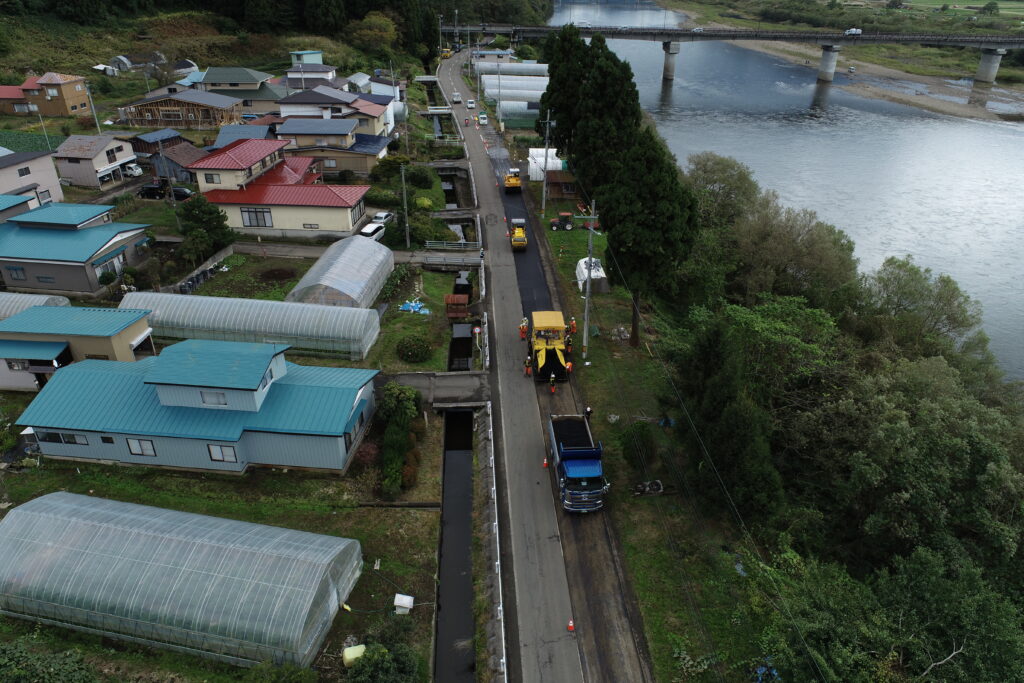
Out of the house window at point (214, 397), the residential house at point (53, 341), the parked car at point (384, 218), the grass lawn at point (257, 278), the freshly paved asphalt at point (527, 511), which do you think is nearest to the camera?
the freshly paved asphalt at point (527, 511)

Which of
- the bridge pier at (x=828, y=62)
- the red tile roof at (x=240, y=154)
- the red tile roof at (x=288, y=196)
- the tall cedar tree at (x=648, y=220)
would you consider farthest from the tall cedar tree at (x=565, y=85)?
the bridge pier at (x=828, y=62)

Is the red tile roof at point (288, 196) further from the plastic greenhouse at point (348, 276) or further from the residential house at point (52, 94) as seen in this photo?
the residential house at point (52, 94)

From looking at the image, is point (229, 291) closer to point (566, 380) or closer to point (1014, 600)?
point (566, 380)

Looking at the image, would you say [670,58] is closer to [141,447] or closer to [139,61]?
[139,61]

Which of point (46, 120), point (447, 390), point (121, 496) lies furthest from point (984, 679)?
point (46, 120)

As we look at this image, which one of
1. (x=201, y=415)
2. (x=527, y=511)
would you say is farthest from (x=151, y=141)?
(x=527, y=511)

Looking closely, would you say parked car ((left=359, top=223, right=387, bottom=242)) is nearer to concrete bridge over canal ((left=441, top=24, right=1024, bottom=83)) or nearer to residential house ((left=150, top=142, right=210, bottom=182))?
residential house ((left=150, top=142, right=210, bottom=182))
